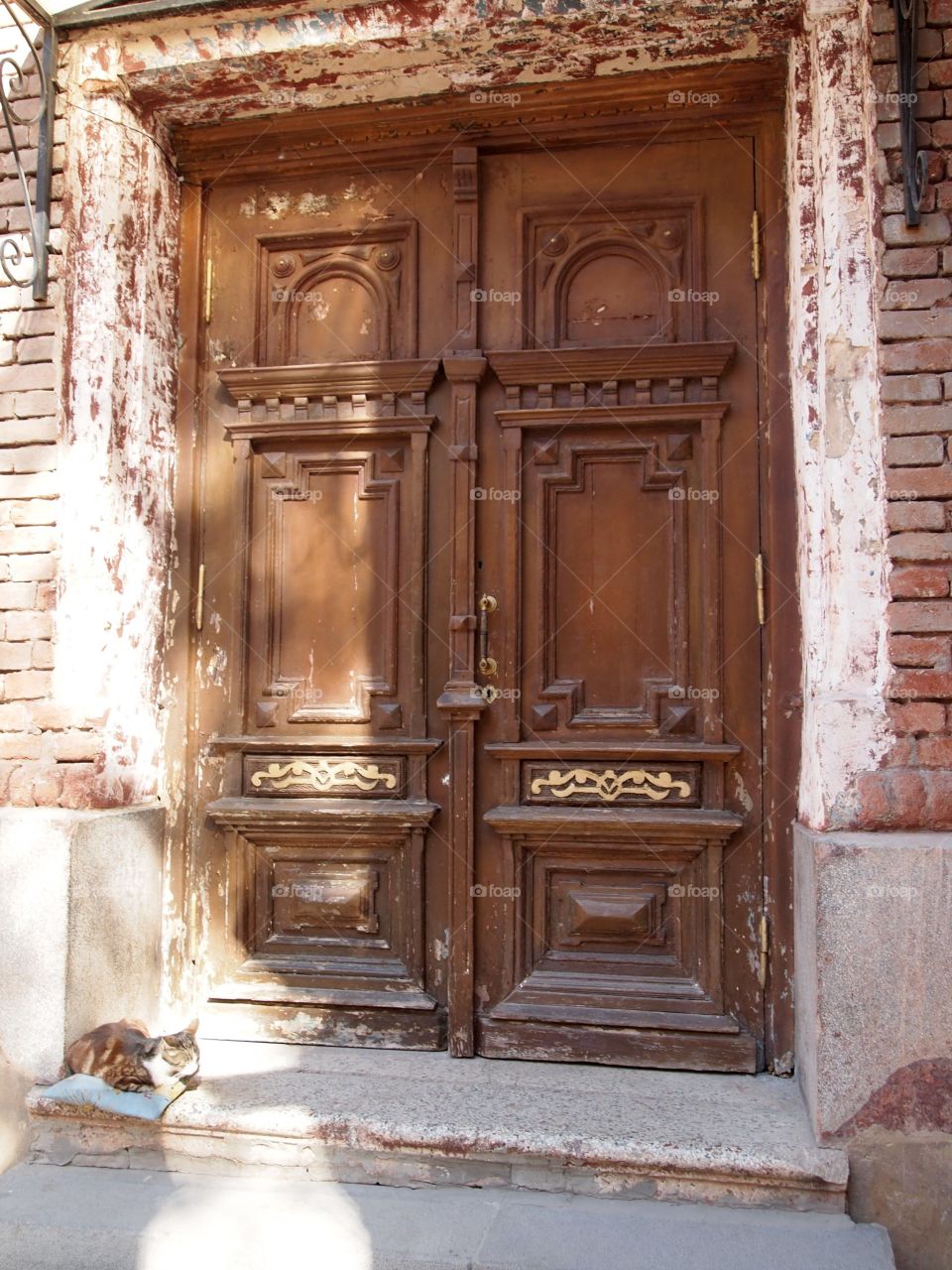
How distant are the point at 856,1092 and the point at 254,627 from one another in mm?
2259

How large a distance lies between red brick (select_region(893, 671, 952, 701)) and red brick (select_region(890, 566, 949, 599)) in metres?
0.20

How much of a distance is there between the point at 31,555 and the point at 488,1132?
2163mm

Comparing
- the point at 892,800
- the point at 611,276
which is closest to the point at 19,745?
the point at 611,276

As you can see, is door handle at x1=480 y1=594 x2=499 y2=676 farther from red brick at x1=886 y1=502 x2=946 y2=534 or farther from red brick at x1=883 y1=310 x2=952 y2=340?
red brick at x1=883 y1=310 x2=952 y2=340

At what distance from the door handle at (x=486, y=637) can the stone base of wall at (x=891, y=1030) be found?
1.16 m

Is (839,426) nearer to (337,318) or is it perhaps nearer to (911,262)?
(911,262)

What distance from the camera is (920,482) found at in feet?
8.41

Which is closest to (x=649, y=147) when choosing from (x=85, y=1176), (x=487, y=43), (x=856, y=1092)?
(x=487, y=43)

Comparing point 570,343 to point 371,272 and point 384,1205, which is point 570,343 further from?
point 384,1205

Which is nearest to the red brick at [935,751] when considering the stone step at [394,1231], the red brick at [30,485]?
the stone step at [394,1231]

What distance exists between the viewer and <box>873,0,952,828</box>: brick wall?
2506mm

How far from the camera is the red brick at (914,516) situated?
255cm

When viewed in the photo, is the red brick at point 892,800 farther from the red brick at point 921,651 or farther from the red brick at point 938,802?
the red brick at point 921,651

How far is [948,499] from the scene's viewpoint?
2.55 metres
